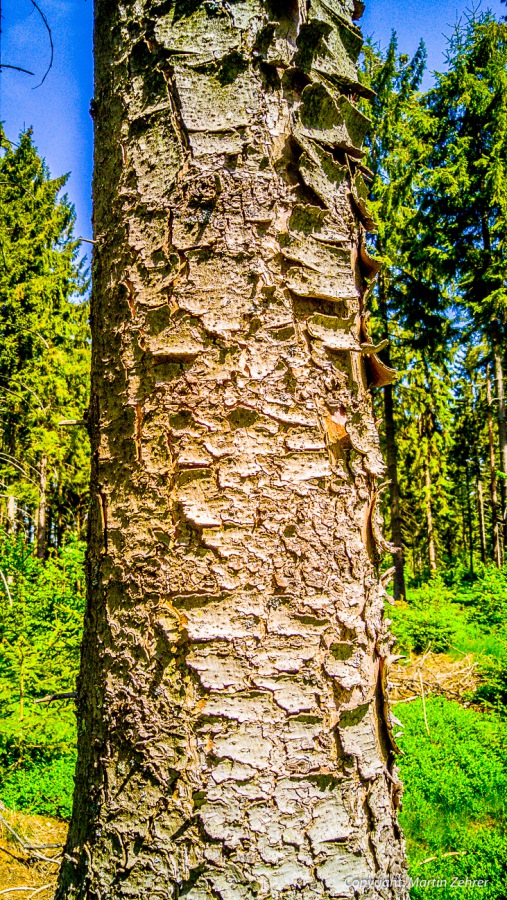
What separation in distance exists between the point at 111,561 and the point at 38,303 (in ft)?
49.9

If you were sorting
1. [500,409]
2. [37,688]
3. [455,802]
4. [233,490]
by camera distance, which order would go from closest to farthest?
[233,490]
[455,802]
[37,688]
[500,409]

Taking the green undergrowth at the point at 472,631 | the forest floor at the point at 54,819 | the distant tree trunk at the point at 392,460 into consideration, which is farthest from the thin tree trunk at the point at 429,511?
the forest floor at the point at 54,819

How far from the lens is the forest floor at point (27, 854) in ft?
11.2

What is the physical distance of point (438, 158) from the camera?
14.4 m

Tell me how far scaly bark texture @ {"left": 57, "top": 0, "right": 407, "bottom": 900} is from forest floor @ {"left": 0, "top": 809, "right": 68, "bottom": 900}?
288 centimetres

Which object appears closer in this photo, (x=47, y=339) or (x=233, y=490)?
(x=233, y=490)

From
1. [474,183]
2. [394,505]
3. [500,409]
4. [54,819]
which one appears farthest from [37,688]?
[474,183]

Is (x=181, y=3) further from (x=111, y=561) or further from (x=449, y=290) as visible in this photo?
(x=449, y=290)

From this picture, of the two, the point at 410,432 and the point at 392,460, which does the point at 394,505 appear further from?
the point at 410,432

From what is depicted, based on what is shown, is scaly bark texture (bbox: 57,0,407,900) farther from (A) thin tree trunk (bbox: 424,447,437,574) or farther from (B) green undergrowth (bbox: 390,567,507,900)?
(A) thin tree trunk (bbox: 424,447,437,574)

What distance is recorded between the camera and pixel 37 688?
5.21m

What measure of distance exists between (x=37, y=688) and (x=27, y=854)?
6.36ft

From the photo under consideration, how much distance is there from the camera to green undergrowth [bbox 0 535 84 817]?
189 inches

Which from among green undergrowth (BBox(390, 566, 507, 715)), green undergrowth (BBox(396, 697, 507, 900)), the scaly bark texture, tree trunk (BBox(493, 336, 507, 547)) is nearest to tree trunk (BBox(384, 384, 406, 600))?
green undergrowth (BBox(390, 566, 507, 715))
